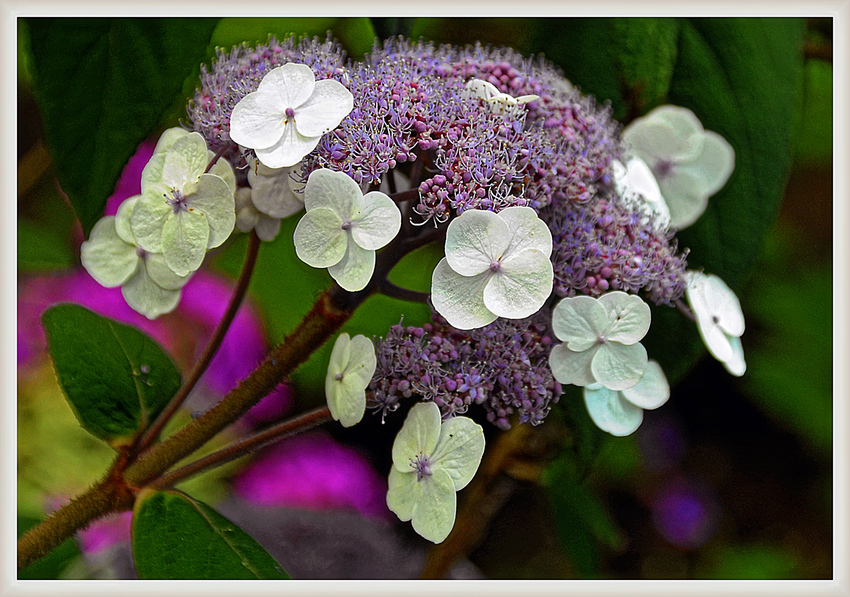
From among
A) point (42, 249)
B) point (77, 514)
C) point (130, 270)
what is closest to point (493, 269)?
point (130, 270)

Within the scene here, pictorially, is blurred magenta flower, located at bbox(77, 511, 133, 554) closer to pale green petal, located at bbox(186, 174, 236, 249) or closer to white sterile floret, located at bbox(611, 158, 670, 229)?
pale green petal, located at bbox(186, 174, 236, 249)

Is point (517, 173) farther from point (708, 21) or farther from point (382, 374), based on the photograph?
A: point (708, 21)

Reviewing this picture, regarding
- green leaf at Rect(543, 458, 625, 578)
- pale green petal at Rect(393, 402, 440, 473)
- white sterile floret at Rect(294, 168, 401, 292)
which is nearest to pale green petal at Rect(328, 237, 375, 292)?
white sterile floret at Rect(294, 168, 401, 292)

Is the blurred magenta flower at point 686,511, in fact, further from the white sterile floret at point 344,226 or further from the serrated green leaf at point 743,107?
the white sterile floret at point 344,226

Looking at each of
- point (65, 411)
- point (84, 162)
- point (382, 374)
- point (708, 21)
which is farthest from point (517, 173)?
point (65, 411)

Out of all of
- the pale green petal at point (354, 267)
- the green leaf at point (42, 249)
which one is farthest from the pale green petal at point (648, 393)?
the green leaf at point (42, 249)
